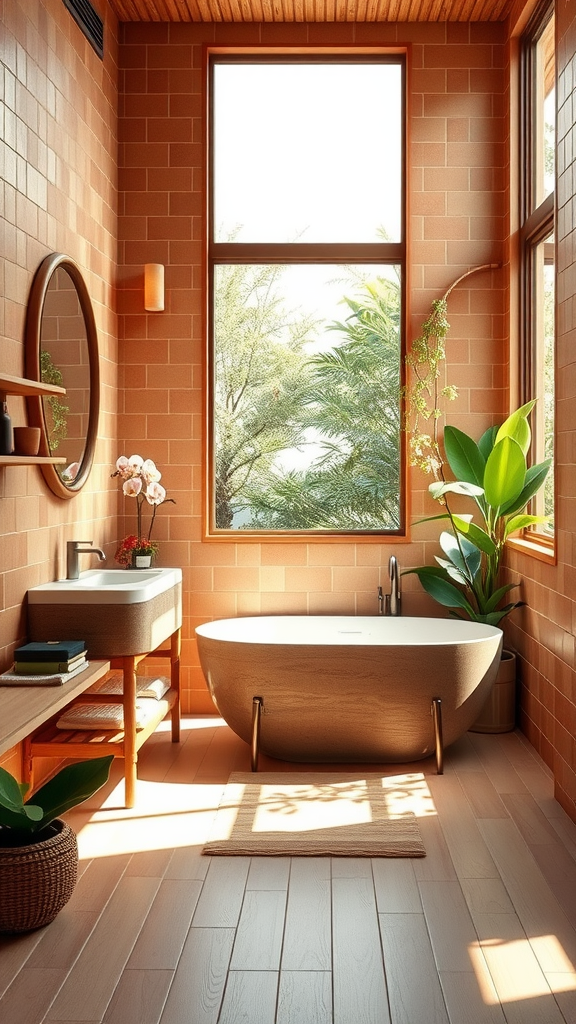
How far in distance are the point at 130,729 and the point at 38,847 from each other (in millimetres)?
1043

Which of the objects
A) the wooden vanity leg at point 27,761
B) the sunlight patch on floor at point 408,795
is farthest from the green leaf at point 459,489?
the wooden vanity leg at point 27,761

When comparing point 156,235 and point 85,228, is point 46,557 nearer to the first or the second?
point 85,228

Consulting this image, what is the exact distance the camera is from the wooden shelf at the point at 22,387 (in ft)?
9.78

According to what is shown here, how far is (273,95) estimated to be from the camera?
205 inches

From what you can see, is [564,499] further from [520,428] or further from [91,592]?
[91,592]

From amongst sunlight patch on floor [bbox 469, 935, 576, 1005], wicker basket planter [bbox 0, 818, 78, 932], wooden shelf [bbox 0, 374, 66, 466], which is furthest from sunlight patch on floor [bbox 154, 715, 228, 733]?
sunlight patch on floor [bbox 469, 935, 576, 1005]

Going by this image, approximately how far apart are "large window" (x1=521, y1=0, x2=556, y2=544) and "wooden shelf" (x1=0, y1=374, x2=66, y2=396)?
2.45 metres

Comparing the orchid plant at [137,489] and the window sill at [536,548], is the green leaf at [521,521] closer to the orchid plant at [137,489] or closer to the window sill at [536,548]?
the window sill at [536,548]

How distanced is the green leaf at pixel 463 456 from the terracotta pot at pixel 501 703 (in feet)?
3.12

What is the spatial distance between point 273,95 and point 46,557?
300cm

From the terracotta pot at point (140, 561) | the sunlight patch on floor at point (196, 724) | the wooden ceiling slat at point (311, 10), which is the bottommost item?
the sunlight patch on floor at point (196, 724)

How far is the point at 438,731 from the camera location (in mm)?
4043

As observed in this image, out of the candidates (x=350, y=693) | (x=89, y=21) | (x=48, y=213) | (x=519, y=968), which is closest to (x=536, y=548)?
(x=350, y=693)

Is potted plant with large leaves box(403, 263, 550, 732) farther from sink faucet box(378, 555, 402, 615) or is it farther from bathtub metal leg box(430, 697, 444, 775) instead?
bathtub metal leg box(430, 697, 444, 775)
